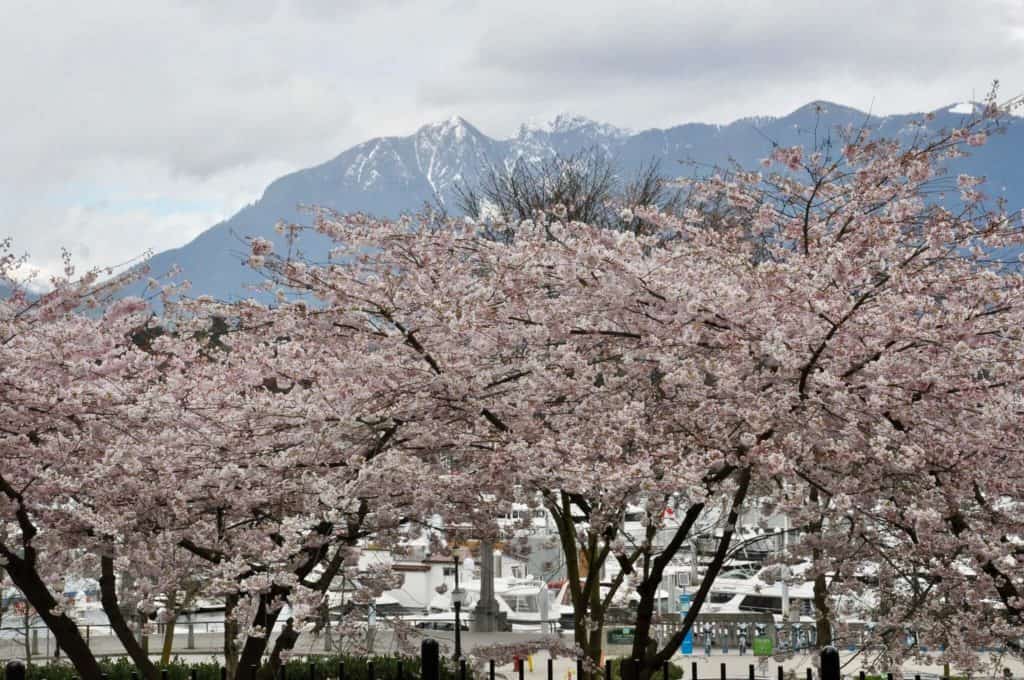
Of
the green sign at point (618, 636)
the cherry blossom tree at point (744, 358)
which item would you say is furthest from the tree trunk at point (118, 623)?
the green sign at point (618, 636)

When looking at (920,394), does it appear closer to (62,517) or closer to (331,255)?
(331,255)

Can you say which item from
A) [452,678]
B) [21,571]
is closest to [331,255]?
[21,571]

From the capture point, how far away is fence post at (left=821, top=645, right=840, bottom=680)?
4.30 m

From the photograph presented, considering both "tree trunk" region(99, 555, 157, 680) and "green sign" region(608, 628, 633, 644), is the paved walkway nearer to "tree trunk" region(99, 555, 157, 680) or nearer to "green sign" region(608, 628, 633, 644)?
"green sign" region(608, 628, 633, 644)

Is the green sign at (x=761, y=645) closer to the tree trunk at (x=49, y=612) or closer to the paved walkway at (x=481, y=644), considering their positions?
the paved walkway at (x=481, y=644)

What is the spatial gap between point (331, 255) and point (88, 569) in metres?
2.68

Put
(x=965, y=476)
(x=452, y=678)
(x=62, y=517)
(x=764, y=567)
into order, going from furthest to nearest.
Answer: (x=452, y=678) < (x=62, y=517) < (x=764, y=567) < (x=965, y=476)

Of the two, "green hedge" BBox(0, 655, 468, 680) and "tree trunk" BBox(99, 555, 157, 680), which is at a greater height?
"tree trunk" BBox(99, 555, 157, 680)

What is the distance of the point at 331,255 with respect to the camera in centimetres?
784

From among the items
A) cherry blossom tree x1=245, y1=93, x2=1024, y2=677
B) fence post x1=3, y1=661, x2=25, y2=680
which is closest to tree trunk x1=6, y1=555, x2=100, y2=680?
cherry blossom tree x1=245, y1=93, x2=1024, y2=677

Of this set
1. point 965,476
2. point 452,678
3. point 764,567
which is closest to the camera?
point 965,476

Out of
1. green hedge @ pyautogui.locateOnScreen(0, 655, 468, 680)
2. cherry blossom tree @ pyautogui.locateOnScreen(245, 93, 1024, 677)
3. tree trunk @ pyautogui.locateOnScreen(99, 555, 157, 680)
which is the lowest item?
green hedge @ pyautogui.locateOnScreen(0, 655, 468, 680)

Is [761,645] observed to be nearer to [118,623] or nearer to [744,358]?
[118,623]

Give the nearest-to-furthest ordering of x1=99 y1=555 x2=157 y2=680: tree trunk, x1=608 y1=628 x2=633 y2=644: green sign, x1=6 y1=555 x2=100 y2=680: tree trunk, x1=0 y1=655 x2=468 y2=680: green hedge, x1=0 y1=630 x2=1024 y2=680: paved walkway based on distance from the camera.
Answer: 1. x1=6 y1=555 x2=100 y2=680: tree trunk
2. x1=99 y1=555 x2=157 y2=680: tree trunk
3. x1=0 y1=655 x2=468 y2=680: green hedge
4. x1=0 y1=630 x2=1024 y2=680: paved walkway
5. x1=608 y1=628 x2=633 y2=644: green sign
